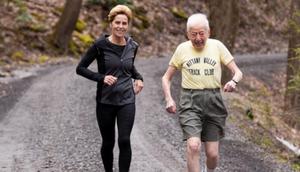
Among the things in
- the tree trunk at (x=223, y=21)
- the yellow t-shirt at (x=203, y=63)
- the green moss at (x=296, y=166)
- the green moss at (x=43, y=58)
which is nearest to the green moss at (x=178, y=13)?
the green moss at (x=43, y=58)

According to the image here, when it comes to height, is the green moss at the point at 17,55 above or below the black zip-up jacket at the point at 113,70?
below

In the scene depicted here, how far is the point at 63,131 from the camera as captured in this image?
10.8 metres

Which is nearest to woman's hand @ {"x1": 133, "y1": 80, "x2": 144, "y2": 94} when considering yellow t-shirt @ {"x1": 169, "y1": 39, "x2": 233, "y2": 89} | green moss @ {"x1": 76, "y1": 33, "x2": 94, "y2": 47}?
yellow t-shirt @ {"x1": 169, "y1": 39, "x2": 233, "y2": 89}

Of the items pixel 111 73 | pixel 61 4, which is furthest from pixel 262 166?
pixel 61 4

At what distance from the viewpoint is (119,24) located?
609 cm

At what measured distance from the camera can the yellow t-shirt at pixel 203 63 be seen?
592cm

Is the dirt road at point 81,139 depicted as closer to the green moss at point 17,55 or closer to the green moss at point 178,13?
the green moss at point 17,55

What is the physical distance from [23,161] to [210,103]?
3.91 metres

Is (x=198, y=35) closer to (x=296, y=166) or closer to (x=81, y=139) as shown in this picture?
(x=81, y=139)

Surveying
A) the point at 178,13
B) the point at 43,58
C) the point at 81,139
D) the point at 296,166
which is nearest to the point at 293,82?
the point at 296,166

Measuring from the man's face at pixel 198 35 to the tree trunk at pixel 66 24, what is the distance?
1877 cm

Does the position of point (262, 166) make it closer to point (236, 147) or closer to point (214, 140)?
point (236, 147)

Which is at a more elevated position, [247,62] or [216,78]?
[216,78]

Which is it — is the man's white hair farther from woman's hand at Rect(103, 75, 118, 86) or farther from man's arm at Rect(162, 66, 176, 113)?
woman's hand at Rect(103, 75, 118, 86)
